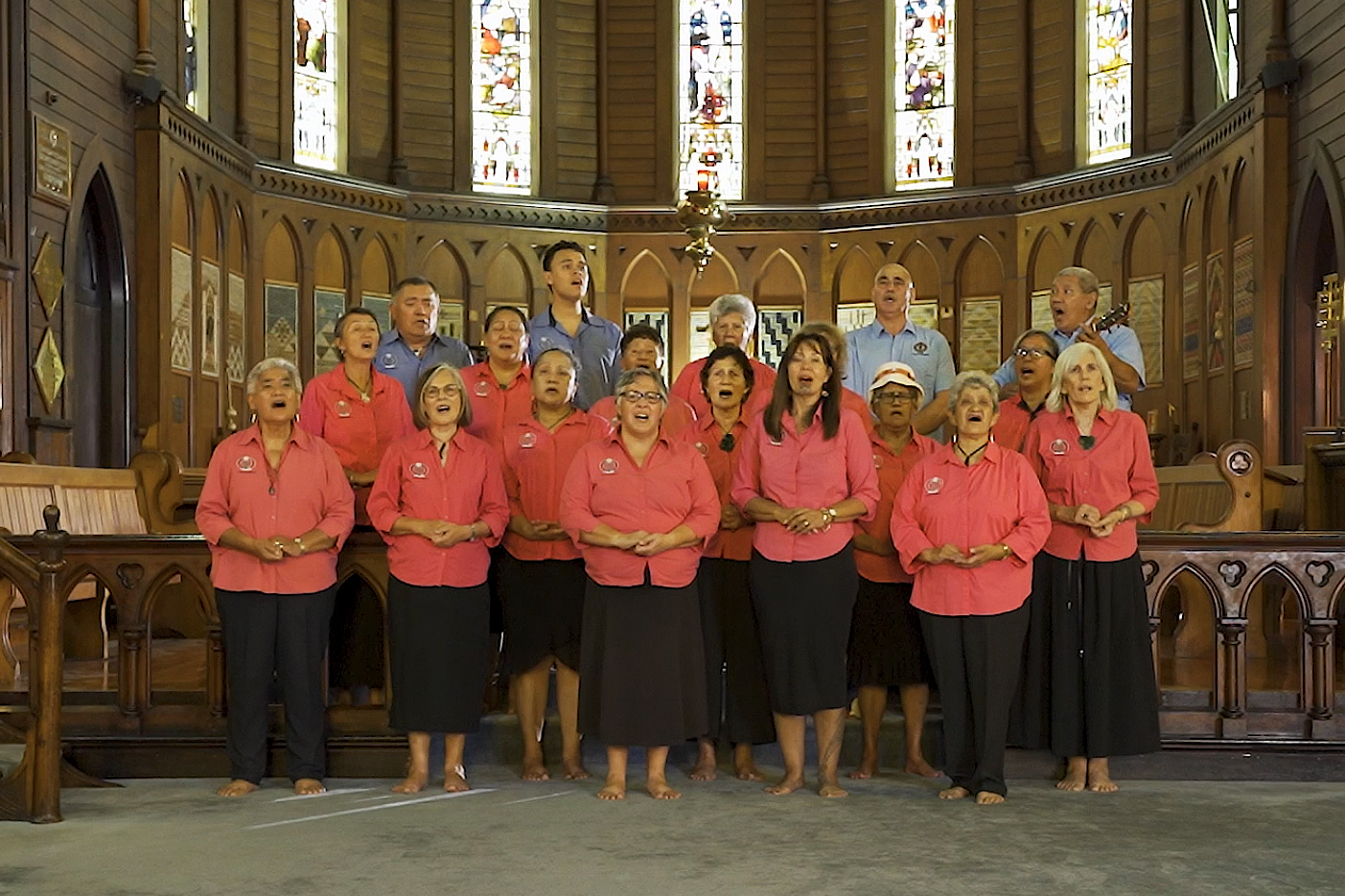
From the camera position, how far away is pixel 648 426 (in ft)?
18.4

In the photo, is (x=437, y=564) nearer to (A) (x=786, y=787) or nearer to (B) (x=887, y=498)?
(A) (x=786, y=787)

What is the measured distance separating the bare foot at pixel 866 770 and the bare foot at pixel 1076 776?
65cm

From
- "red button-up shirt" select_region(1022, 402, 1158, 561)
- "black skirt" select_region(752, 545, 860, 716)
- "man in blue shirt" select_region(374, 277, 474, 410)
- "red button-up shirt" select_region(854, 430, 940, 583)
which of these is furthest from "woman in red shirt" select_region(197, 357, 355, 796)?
"red button-up shirt" select_region(1022, 402, 1158, 561)

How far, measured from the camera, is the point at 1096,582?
19.0ft

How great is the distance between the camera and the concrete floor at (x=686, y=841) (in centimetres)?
443

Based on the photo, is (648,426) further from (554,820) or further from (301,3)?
(301,3)

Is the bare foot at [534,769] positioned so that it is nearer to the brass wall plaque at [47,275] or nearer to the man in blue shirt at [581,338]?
the man in blue shirt at [581,338]

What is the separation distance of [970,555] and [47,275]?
293 inches

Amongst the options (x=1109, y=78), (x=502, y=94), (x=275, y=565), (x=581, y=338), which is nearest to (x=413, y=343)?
(x=581, y=338)

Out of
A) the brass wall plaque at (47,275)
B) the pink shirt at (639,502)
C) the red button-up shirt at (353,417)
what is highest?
Answer: the brass wall plaque at (47,275)

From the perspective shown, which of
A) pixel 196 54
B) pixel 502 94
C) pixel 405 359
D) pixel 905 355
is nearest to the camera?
pixel 405 359

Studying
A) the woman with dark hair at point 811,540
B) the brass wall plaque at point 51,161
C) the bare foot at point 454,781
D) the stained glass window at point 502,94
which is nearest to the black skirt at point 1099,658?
the woman with dark hair at point 811,540

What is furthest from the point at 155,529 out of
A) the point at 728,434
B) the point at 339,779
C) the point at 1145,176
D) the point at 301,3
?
the point at 1145,176

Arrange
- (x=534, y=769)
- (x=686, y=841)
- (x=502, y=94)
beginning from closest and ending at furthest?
(x=686, y=841) < (x=534, y=769) < (x=502, y=94)
